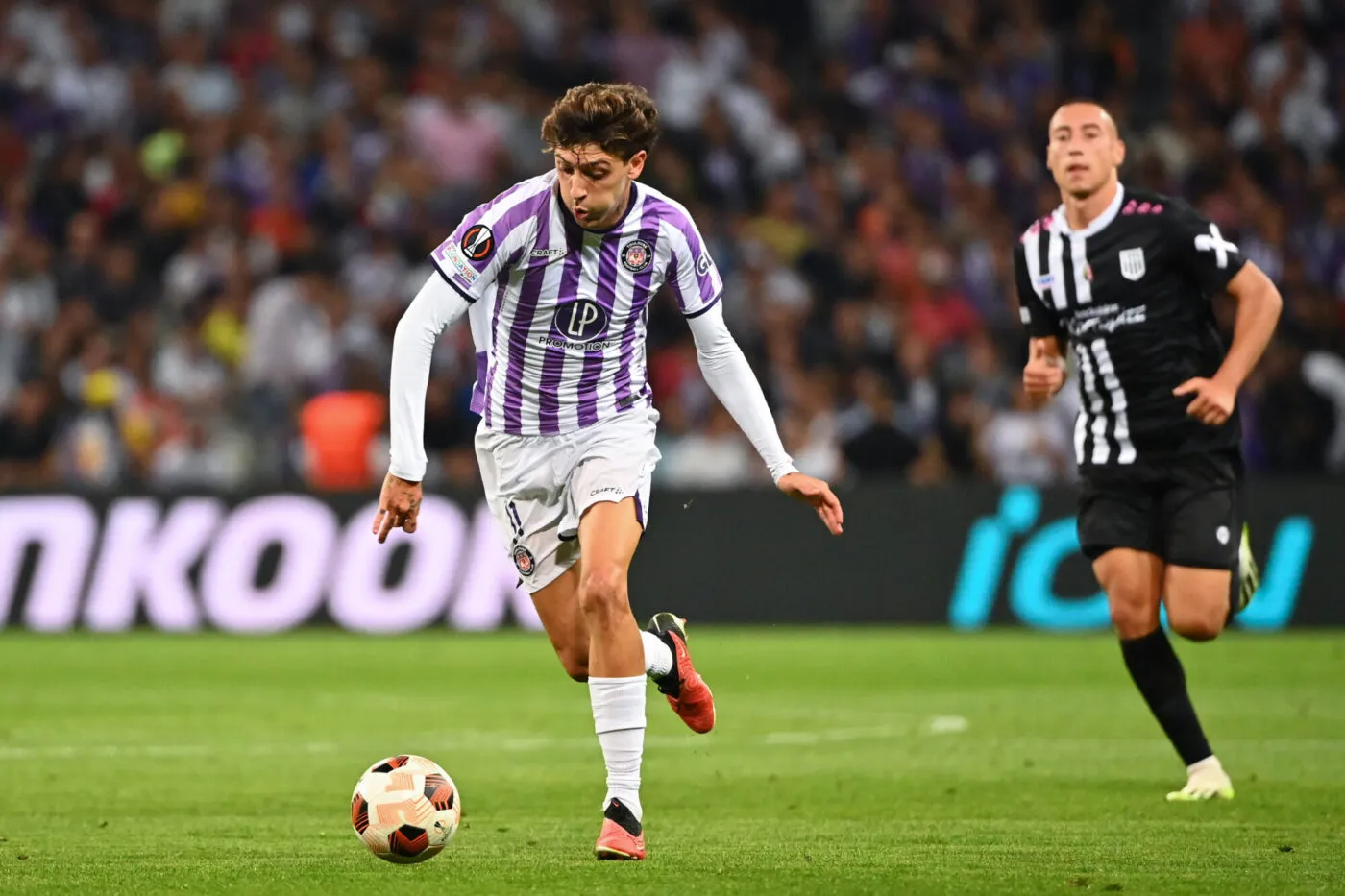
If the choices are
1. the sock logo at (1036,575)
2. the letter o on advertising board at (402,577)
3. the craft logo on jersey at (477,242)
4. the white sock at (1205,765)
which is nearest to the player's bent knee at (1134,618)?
the white sock at (1205,765)

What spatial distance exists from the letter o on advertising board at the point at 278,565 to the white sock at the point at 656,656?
9.59 meters

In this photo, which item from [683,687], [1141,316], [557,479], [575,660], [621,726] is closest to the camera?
[621,726]

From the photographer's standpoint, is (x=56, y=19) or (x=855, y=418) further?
(x=56, y=19)

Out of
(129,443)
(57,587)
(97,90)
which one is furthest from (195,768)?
(97,90)

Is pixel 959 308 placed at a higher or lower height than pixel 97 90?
lower

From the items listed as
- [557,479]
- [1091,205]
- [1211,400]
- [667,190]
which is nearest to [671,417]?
[667,190]

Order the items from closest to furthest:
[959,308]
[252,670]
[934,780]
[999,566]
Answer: [934,780], [252,670], [999,566], [959,308]

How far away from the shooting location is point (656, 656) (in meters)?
7.02

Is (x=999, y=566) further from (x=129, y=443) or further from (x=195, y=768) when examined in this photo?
(x=195, y=768)

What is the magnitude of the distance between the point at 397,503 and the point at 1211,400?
2.91 meters

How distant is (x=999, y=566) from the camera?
626 inches

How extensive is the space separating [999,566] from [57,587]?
718 centimetres

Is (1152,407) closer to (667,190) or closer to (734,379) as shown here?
(734,379)

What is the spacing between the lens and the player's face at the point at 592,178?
247 inches
